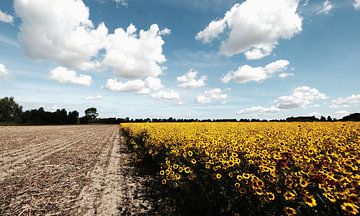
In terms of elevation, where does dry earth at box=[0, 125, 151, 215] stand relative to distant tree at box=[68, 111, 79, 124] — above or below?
below

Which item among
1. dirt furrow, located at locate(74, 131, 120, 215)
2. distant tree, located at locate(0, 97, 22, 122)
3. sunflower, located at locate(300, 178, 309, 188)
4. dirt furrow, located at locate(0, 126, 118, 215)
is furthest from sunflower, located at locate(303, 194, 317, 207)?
distant tree, located at locate(0, 97, 22, 122)

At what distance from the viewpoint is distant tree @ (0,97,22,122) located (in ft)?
369

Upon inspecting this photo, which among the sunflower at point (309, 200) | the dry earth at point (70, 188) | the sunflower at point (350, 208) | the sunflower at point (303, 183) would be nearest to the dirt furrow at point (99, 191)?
the dry earth at point (70, 188)

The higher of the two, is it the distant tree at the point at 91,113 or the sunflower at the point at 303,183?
the distant tree at the point at 91,113

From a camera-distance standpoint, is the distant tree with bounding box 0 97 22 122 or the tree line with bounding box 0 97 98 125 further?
the distant tree with bounding box 0 97 22 122

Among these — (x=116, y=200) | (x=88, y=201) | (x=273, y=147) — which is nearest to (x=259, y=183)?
(x=273, y=147)

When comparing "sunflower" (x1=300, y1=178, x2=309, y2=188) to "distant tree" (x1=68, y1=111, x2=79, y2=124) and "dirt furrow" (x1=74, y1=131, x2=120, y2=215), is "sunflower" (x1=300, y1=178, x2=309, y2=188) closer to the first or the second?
"dirt furrow" (x1=74, y1=131, x2=120, y2=215)

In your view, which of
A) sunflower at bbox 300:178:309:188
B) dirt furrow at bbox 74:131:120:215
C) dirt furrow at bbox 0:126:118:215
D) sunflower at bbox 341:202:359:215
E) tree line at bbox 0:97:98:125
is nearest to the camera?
sunflower at bbox 341:202:359:215

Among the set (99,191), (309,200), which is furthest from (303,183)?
(99,191)

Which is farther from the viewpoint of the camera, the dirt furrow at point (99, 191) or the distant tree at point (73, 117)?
the distant tree at point (73, 117)

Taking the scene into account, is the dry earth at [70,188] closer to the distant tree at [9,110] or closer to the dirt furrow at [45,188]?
the dirt furrow at [45,188]

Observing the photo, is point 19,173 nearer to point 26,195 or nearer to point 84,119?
point 26,195

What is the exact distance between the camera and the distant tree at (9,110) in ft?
369

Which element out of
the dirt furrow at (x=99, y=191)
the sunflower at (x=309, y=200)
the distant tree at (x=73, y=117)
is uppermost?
the distant tree at (x=73, y=117)
